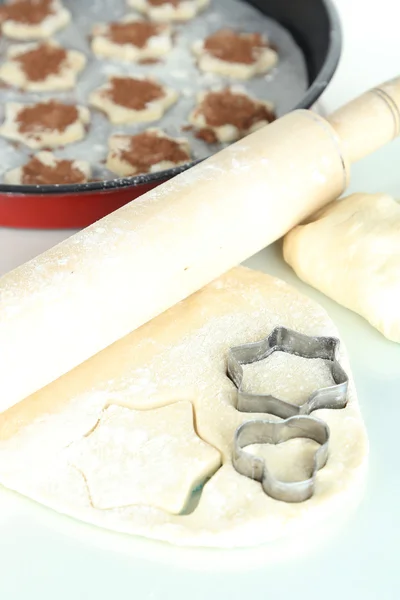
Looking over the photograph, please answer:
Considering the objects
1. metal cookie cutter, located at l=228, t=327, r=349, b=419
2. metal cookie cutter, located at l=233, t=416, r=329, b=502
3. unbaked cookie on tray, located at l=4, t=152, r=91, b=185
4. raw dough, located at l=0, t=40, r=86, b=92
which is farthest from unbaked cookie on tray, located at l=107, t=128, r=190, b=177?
metal cookie cutter, located at l=233, t=416, r=329, b=502

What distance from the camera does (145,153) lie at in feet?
4.75

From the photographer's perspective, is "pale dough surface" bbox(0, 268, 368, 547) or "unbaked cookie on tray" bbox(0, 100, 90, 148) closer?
"pale dough surface" bbox(0, 268, 368, 547)

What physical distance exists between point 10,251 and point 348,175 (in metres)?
0.55

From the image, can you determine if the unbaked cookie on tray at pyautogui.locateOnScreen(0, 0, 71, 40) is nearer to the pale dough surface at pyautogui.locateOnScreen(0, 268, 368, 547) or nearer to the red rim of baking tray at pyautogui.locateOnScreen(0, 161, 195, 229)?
the red rim of baking tray at pyautogui.locateOnScreen(0, 161, 195, 229)

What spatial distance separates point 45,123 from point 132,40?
1.14 feet

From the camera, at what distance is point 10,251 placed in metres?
1.35

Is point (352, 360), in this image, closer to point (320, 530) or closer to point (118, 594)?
point (320, 530)

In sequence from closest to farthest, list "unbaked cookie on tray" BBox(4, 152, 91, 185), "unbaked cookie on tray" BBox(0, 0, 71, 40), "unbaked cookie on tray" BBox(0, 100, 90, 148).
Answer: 1. "unbaked cookie on tray" BBox(4, 152, 91, 185)
2. "unbaked cookie on tray" BBox(0, 100, 90, 148)
3. "unbaked cookie on tray" BBox(0, 0, 71, 40)

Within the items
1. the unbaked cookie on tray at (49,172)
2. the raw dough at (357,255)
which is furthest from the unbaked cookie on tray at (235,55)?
the raw dough at (357,255)

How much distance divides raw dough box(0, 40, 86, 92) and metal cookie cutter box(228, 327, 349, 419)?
854 millimetres

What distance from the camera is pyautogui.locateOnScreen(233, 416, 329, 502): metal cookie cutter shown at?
918 mm

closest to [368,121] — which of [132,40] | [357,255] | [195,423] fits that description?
[357,255]

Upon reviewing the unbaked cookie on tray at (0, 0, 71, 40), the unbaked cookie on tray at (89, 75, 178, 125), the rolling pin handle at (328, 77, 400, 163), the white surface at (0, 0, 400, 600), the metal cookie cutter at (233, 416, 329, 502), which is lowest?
the white surface at (0, 0, 400, 600)

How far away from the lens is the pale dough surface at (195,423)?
922 millimetres
